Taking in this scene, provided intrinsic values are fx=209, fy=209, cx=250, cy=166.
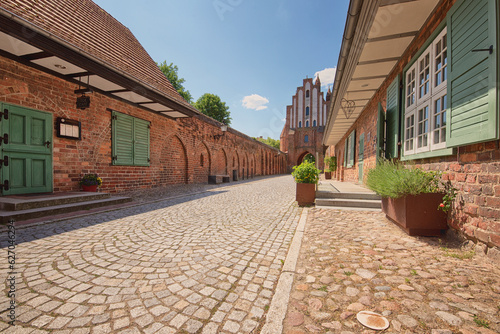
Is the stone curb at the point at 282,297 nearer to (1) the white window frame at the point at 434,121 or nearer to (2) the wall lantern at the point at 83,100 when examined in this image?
(1) the white window frame at the point at 434,121

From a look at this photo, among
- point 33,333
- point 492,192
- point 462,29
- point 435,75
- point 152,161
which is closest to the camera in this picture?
point 33,333

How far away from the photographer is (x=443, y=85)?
3.04 meters

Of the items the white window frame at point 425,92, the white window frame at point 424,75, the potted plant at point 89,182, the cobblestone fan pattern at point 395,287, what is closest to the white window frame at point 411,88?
the white window frame at point 425,92

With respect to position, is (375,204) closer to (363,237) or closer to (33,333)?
(363,237)

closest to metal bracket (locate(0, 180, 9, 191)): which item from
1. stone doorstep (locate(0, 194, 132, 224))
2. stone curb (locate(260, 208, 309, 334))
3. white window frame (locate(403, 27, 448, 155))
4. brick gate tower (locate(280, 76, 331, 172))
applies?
stone doorstep (locate(0, 194, 132, 224))

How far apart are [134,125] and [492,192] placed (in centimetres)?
909

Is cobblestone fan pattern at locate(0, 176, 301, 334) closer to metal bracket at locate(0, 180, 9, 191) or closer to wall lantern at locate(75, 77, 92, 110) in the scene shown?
metal bracket at locate(0, 180, 9, 191)

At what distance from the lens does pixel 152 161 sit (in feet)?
28.9

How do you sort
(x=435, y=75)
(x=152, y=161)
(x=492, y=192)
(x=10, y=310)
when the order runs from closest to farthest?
1. (x=10, y=310)
2. (x=492, y=192)
3. (x=435, y=75)
4. (x=152, y=161)

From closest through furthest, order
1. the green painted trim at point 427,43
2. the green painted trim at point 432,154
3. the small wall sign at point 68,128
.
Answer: the green painted trim at point 432,154
the green painted trim at point 427,43
the small wall sign at point 68,128

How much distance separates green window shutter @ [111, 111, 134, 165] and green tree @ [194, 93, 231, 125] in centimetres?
2466

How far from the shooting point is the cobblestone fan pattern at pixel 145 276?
4.66 feet

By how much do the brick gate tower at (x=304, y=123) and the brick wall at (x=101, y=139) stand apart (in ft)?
82.7

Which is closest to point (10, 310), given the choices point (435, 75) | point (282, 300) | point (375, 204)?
point (282, 300)
